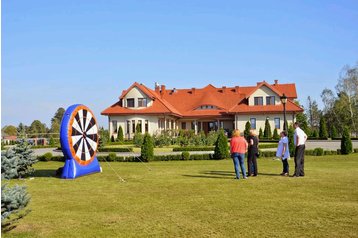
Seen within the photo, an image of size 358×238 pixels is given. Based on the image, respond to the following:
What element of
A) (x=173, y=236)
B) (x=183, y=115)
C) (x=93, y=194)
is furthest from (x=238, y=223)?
(x=183, y=115)

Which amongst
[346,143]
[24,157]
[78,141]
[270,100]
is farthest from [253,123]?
[24,157]

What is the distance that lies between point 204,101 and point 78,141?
34182 mm

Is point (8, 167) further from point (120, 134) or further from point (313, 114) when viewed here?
point (313, 114)

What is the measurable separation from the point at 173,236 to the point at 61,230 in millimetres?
2011

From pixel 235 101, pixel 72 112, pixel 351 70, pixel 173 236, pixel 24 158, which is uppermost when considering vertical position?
pixel 351 70

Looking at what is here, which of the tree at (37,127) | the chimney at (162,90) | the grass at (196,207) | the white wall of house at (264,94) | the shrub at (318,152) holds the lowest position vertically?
the grass at (196,207)

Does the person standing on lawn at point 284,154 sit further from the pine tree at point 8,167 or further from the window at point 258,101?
the window at point 258,101

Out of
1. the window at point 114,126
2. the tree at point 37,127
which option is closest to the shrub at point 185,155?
the window at point 114,126

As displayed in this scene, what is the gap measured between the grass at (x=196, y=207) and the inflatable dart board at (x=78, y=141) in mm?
1014

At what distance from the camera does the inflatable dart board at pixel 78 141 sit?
13367 mm

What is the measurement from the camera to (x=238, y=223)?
664cm

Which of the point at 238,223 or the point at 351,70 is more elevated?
the point at 351,70

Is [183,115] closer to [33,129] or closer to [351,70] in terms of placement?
[351,70]

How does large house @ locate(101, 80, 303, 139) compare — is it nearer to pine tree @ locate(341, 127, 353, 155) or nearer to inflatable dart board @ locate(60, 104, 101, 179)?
pine tree @ locate(341, 127, 353, 155)
